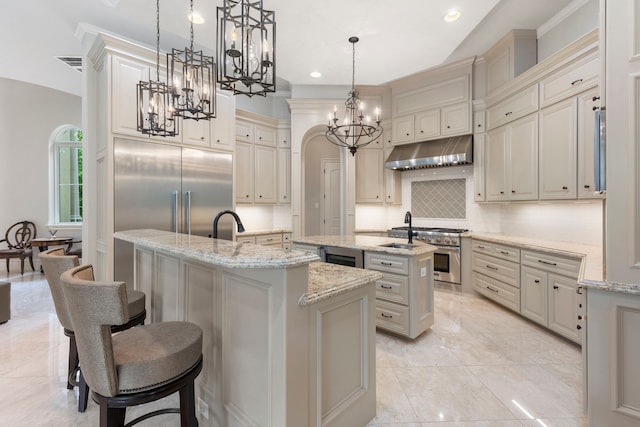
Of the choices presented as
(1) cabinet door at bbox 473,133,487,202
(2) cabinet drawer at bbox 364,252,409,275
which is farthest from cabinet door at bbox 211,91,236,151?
(1) cabinet door at bbox 473,133,487,202

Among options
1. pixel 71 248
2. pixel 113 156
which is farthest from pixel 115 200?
pixel 71 248

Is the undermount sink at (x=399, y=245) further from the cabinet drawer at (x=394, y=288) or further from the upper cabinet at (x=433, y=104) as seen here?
the upper cabinet at (x=433, y=104)

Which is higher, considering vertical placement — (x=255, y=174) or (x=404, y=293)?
(x=255, y=174)

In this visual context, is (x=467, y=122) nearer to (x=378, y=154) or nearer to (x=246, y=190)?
(x=378, y=154)

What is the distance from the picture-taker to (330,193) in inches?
298

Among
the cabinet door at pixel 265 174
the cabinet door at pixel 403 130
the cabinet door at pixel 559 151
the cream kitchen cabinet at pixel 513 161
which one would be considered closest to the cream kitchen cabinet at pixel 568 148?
the cabinet door at pixel 559 151

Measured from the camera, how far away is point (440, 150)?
15.9 feet

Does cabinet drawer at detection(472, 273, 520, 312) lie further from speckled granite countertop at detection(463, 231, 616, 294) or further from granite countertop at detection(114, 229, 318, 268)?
granite countertop at detection(114, 229, 318, 268)

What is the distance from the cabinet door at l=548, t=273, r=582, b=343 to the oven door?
4.82 ft

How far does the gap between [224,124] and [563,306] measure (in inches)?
176

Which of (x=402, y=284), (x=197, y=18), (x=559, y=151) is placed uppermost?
(x=197, y=18)

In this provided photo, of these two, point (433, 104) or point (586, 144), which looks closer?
point (586, 144)

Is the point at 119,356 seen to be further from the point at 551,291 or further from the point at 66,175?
the point at 66,175

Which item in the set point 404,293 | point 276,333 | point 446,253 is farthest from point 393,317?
point 446,253
